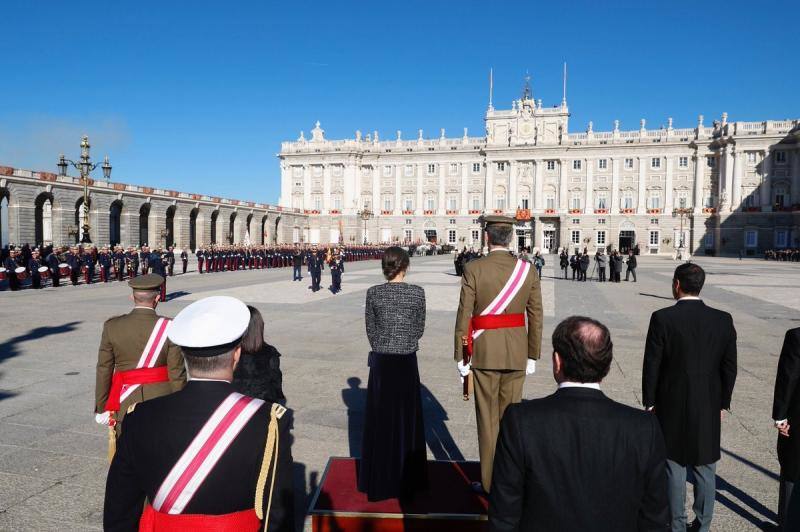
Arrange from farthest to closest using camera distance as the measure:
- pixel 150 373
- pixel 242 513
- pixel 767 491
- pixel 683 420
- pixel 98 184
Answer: pixel 98 184 → pixel 767 491 → pixel 150 373 → pixel 683 420 → pixel 242 513

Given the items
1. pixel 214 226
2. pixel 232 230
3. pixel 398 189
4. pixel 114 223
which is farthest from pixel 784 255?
pixel 114 223

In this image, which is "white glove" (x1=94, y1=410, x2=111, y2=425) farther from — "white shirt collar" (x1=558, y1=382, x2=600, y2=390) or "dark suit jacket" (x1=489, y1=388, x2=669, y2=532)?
"white shirt collar" (x1=558, y1=382, x2=600, y2=390)

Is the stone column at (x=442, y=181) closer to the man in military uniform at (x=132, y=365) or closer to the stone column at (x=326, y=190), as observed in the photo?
the stone column at (x=326, y=190)

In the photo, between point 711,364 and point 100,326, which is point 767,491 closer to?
point 711,364

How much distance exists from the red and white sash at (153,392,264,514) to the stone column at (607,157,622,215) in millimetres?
68224

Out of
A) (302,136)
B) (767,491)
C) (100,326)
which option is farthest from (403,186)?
(767,491)

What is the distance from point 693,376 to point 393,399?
1.90 meters

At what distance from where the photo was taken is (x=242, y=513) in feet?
5.98

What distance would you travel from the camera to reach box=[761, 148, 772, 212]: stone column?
190 ft

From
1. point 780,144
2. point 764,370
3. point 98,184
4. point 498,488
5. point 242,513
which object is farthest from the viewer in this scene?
point 780,144

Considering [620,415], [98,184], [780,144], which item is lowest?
[620,415]

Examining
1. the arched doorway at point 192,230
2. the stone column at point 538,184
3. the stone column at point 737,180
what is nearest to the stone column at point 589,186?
the stone column at point 538,184

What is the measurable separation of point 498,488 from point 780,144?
69647 millimetres

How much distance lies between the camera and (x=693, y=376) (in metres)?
3.38
